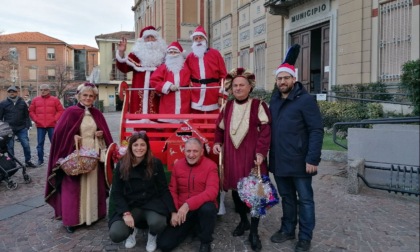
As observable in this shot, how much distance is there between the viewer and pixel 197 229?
381 cm

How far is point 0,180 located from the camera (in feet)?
20.7

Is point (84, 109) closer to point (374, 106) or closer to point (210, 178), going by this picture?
point (210, 178)

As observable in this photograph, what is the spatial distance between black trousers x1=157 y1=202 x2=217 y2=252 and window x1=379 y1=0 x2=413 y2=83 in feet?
23.8

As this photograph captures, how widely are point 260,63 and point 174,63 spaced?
11.4m

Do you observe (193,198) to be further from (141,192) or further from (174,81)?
(174,81)

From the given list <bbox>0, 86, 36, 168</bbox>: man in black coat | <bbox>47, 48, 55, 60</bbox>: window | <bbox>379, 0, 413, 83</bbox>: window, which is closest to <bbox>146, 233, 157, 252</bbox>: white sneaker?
<bbox>0, 86, 36, 168</bbox>: man in black coat

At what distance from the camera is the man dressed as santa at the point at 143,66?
18.4 ft

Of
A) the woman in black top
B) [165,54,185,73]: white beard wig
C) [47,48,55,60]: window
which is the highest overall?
[47,48,55,60]: window

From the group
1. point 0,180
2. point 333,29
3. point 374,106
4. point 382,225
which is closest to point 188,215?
point 382,225

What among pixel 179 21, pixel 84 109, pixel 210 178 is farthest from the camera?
pixel 179 21

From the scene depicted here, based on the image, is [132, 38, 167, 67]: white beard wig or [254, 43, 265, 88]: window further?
[254, 43, 265, 88]: window

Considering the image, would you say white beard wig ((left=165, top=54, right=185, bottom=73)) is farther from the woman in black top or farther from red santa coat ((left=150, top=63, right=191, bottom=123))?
the woman in black top

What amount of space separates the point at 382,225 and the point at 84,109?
3.70 metres

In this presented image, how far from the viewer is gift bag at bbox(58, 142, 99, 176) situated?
4047 millimetres
